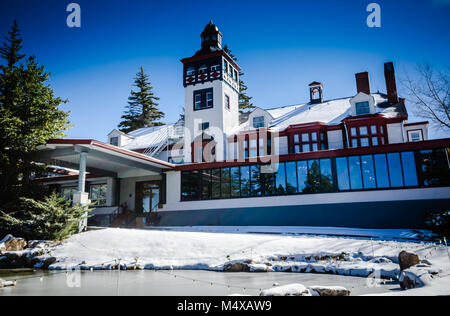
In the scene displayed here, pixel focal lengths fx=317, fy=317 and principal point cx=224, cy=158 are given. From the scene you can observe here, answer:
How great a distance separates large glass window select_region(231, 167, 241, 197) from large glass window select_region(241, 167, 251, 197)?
0.81 ft

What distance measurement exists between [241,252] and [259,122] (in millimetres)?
15222

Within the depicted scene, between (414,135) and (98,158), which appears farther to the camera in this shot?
(414,135)

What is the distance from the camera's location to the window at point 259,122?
24494 mm

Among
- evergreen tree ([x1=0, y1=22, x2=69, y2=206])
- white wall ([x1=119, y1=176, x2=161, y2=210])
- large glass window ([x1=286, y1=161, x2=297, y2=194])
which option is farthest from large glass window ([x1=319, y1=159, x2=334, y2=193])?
evergreen tree ([x1=0, y1=22, x2=69, y2=206])

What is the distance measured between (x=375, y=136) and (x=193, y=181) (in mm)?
12139

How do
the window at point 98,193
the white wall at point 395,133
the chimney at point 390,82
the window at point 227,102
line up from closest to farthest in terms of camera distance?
the white wall at point 395,133
the chimney at point 390,82
the window at point 98,193
the window at point 227,102

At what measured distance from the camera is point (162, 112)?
4916 cm

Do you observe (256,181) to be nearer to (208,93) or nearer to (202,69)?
(208,93)

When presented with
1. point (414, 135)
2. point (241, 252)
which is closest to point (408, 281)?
point (241, 252)

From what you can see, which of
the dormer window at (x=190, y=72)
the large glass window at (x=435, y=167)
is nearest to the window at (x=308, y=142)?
the large glass window at (x=435, y=167)

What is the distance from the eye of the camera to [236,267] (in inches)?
370

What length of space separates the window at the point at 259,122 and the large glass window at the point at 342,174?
8.49 meters

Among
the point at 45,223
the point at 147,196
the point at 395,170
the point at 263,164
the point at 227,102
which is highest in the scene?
the point at 227,102

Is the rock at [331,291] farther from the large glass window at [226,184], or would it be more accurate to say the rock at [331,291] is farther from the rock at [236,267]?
the large glass window at [226,184]
